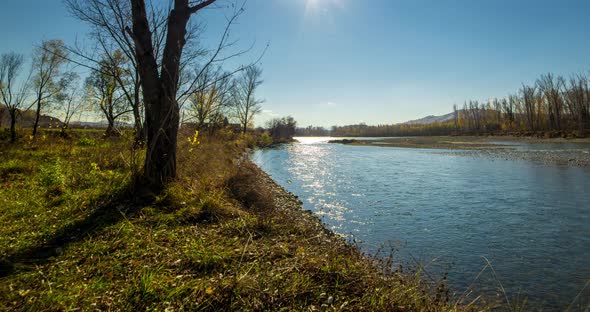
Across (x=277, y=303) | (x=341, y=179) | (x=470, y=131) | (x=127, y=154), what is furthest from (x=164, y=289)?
(x=470, y=131)

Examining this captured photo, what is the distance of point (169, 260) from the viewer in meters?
3.84

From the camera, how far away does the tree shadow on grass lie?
3584 millimetres

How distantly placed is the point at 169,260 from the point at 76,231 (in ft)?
6.51

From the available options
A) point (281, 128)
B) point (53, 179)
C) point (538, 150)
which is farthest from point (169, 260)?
point (281, 128)

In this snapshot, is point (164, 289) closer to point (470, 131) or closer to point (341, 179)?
point (341, 179)

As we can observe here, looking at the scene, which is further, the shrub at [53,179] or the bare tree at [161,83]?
the shrub at [53,179]

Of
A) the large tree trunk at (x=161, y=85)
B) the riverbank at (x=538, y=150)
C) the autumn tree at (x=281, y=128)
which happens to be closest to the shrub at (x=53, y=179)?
the large tree trunk at (x=161, y=85)

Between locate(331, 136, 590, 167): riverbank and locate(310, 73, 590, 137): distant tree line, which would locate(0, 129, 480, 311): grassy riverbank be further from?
locate(310, 73, 590, 137): distant tree line

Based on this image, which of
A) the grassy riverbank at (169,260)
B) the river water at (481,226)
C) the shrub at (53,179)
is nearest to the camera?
the grassy riverbank at (169,260)

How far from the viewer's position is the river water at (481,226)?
498 cm

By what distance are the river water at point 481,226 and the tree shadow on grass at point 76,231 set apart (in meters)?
4.94

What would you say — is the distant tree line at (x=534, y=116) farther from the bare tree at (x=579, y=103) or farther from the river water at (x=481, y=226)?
the river water at (x=481, y=226)

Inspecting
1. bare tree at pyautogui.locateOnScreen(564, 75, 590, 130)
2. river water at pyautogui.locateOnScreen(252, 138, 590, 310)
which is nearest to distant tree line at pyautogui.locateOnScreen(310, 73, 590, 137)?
bare tree at pyautogui.locateOnScreen(564, 75, 590, 130)

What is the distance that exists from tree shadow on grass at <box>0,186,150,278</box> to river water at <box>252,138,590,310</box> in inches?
195
